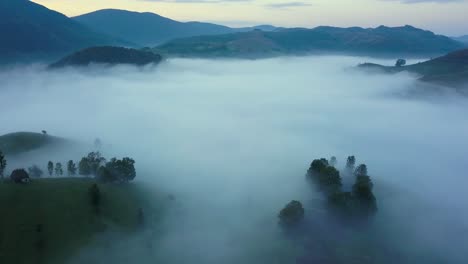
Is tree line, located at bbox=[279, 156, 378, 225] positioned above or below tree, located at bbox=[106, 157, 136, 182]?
below

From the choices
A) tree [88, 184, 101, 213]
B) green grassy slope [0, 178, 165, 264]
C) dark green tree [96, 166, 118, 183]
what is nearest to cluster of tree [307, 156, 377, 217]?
green grassy slope [0, 178, 165, 264]

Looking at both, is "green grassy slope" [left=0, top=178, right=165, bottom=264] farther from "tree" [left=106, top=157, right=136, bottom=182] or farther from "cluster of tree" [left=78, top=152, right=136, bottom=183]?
"tree" [left=106, top=157, right=136, bottom=182]

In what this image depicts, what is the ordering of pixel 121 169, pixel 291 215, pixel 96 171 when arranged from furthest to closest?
pixel 96 171
pixel 121 169
pixel 291 215

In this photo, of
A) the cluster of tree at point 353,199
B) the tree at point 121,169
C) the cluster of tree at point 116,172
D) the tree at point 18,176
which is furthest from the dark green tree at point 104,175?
the cluster of tree at point 353,199

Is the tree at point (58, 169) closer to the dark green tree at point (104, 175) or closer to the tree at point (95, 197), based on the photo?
the dark green tree at point (104, 175)

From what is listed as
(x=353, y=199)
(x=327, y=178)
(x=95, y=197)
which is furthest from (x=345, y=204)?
(x=95, y=197)

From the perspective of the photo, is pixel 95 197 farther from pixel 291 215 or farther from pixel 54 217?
pixel 291 215

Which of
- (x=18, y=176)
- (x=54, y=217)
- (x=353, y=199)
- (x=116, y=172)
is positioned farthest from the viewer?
(x=116, y=172)

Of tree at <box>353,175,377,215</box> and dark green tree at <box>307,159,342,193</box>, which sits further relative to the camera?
dark green tree at <box>307,159,342,193</box>
